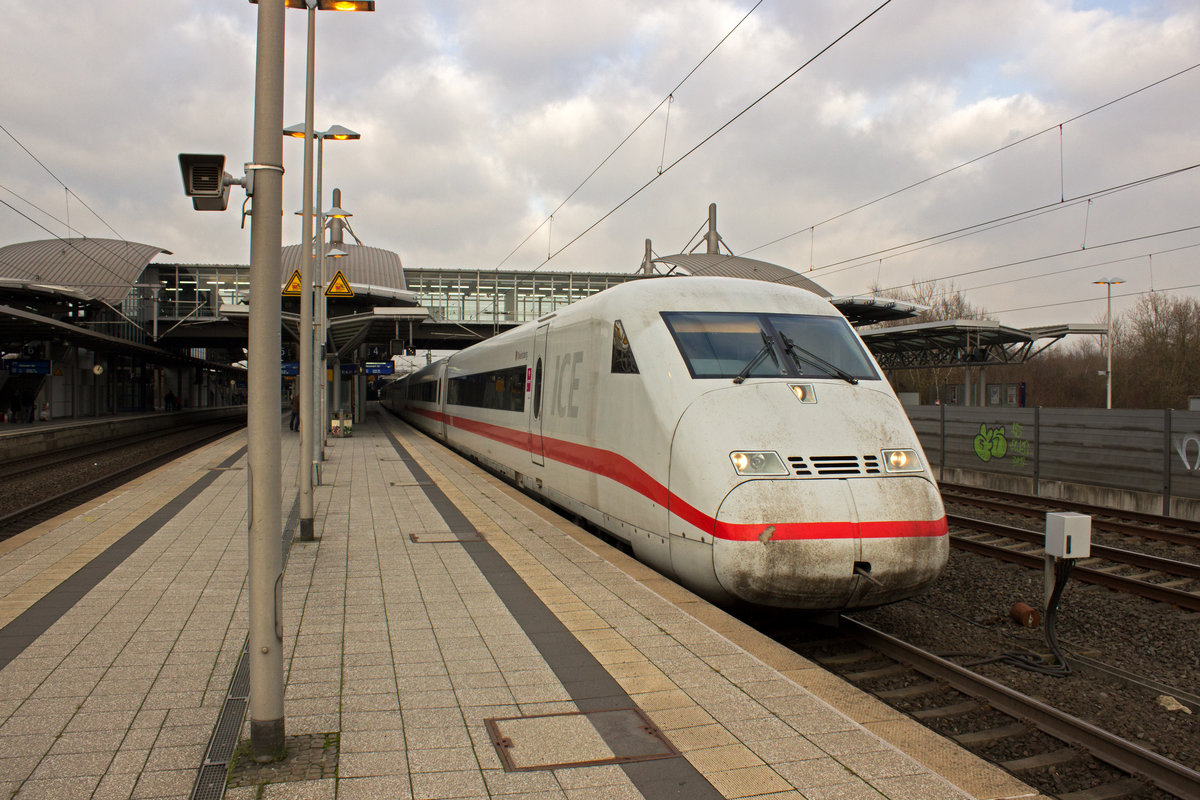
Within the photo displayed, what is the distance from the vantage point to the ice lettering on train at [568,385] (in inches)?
378

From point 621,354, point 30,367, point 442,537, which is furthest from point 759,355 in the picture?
point 30,367

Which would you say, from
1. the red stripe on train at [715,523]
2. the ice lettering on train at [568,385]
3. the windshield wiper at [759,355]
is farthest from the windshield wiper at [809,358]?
the ice lettering on train at [568,385]

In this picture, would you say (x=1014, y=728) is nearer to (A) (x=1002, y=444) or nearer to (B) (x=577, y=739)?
(B) (x=577, y=739)

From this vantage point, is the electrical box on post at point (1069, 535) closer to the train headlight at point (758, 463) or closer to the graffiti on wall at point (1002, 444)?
the train headlight at point (758, 463)

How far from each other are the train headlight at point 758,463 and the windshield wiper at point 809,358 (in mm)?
1314

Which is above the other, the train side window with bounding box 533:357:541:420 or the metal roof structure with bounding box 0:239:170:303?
the metal roof structure with bounding box 0:239:170:303

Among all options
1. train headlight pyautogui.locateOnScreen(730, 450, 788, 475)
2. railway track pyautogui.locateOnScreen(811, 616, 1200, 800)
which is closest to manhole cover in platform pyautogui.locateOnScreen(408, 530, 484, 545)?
train headlight pyautogui.locateOnScreen(730, 450, 788, 475)

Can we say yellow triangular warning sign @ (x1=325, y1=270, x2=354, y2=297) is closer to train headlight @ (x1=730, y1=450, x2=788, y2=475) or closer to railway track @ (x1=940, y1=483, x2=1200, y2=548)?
train headlight @ (x1=730, y1=450, x2=788, y2=475)

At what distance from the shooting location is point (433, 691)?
14.7 ft

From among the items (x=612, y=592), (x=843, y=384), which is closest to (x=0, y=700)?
(x=612, y=592)

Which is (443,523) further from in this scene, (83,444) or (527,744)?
(83,444)

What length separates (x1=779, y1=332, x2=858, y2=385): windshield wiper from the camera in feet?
23.7

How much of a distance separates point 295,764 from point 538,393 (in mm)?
8189

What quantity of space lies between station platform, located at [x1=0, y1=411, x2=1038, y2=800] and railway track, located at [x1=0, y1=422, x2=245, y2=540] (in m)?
4.65
